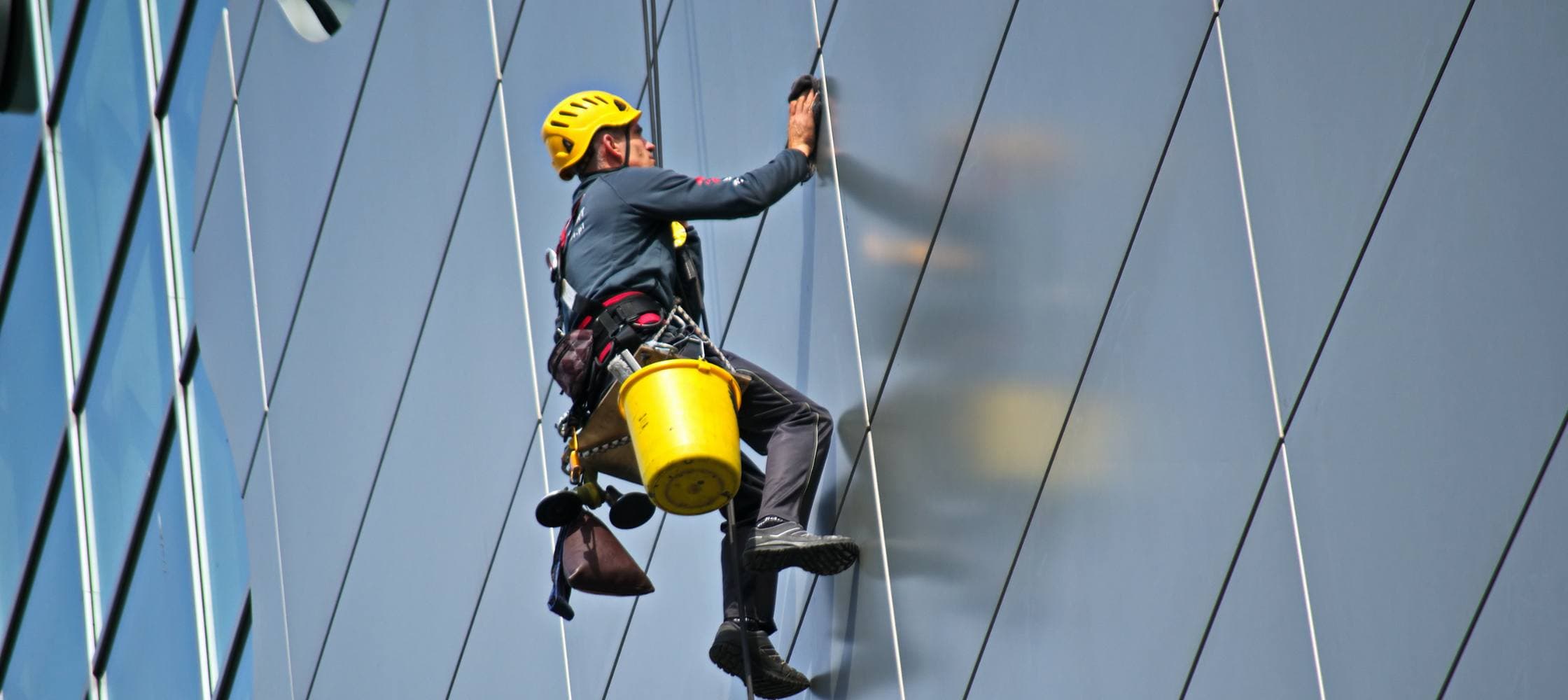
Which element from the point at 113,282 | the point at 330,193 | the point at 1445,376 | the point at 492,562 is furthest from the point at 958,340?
the point at 113,282

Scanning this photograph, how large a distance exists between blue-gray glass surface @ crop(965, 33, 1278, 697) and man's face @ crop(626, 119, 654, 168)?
2042mm

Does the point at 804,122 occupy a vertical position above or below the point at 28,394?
above

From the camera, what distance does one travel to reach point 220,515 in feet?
41.5

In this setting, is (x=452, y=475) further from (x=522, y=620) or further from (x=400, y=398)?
(x=522, y=620)

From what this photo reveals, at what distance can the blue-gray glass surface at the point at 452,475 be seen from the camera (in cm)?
939

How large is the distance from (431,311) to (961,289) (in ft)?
13.6

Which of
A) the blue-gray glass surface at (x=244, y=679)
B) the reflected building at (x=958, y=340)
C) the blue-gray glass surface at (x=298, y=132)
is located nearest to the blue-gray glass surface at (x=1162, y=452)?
the reflected building at (x=958, y=340)

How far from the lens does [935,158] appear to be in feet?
22.0

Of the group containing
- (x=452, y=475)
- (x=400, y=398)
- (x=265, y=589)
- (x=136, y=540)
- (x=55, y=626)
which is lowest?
(x=55, y=626)

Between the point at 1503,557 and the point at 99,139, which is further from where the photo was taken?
the point at 99,139

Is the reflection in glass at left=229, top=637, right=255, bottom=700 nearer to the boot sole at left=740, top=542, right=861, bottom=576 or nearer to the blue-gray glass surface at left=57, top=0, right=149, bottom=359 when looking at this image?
the blue-gray glass surface at left=57, top=0, right=149, bottom=359

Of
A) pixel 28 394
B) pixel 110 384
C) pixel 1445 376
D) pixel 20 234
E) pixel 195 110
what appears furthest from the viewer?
pixel 20 234

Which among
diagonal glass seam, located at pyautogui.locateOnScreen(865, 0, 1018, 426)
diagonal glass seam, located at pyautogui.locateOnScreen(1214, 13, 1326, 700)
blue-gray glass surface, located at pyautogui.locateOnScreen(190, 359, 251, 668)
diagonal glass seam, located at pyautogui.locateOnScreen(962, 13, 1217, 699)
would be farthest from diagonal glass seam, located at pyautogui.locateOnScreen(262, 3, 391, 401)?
diagonal glass seam, located at pyautogui.locateOnScreen(1214, 13, 1326, 700)

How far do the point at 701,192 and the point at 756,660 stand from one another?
1.53 meters
